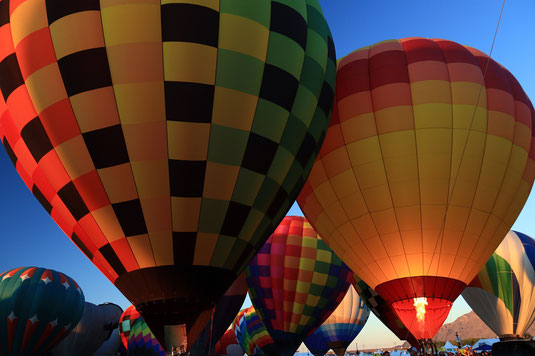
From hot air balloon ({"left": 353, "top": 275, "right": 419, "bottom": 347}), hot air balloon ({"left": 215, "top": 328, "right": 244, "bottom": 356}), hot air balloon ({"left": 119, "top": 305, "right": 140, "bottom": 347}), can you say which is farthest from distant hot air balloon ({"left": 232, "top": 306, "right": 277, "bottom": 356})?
hot air balloon ({"left": 353, "top": 275, "right": 419, "bottom": 347})

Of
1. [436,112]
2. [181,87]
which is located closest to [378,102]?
[436,112]

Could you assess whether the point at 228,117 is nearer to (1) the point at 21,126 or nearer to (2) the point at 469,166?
(1) the point at 21,126

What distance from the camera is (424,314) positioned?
745 cm

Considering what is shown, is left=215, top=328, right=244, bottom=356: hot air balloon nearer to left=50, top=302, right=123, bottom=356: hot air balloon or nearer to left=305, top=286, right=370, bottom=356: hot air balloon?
left=50, top=302, right=123, bottom=356: hot air balloon

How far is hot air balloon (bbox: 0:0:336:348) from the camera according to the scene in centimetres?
521

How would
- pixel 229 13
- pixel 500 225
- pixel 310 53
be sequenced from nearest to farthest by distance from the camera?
pixel 229 13 < pixel 310 53 < pixel 500 225

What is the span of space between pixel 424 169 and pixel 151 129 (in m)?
4.95

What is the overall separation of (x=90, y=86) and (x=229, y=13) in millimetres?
2001

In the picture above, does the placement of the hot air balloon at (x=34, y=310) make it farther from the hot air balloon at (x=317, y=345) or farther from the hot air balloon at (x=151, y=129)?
the hot air balloon at (x=317, y=345)

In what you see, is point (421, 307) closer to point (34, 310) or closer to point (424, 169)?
point (424, 169)

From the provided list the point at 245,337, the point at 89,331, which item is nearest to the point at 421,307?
the point at 245,337

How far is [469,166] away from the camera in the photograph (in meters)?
7.74

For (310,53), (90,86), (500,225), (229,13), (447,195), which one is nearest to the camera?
(90,86)

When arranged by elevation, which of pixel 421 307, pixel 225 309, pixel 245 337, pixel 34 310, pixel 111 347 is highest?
pixel 34 310
